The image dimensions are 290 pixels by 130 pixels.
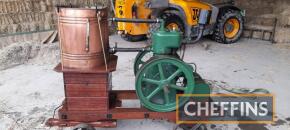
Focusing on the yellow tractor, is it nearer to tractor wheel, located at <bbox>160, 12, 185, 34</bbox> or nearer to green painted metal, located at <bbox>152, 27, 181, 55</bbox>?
tractor wheel, located at <bbox>160, 12, 185, 34</bbox>

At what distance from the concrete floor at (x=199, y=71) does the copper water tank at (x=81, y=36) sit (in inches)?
35.0

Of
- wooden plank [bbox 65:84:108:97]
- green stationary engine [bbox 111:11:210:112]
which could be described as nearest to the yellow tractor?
green stationary engine [bbox 111:11:210:112]

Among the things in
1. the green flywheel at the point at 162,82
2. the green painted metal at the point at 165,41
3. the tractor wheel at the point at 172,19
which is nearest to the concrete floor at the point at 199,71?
the green flywheel at the point at 162,82

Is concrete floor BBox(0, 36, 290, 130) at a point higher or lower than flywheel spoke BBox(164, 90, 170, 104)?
lower

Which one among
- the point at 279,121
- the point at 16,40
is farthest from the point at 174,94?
the point at 16,40

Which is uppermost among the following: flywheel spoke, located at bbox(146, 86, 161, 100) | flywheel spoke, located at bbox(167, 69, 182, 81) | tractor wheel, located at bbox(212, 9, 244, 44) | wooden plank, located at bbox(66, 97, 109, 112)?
tractor wheel, located at bbox(212, 9, 244, 44)

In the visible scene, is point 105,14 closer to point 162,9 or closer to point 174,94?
point 174,94

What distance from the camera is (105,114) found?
7.89 ft

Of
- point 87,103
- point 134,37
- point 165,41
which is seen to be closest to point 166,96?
point 165,41

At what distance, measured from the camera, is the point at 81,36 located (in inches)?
86.9

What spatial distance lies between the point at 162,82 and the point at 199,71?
2067mm

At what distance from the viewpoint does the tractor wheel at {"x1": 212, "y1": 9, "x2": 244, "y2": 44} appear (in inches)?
232
